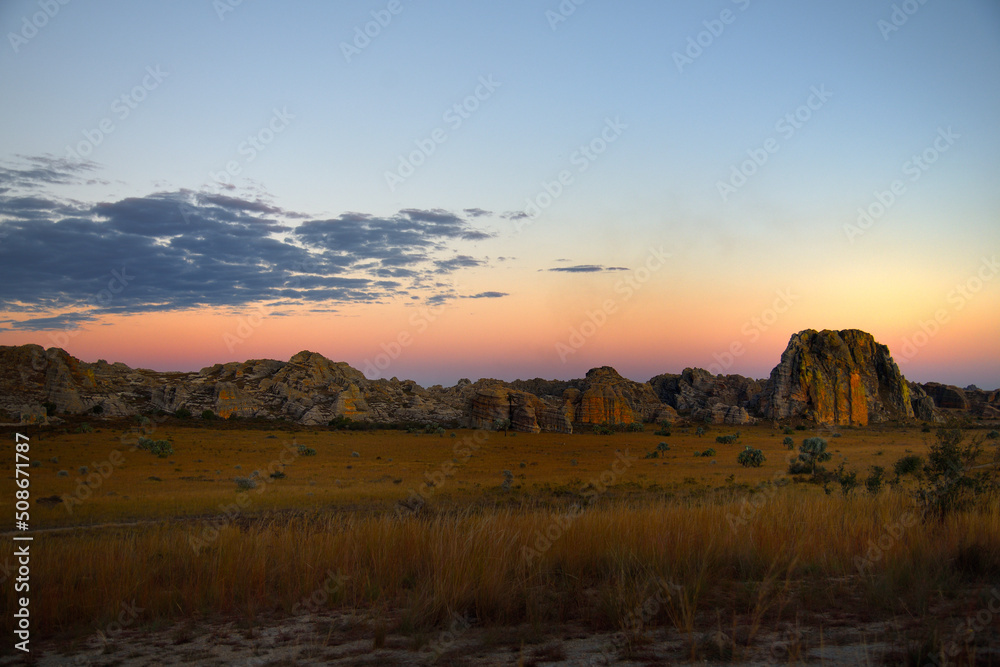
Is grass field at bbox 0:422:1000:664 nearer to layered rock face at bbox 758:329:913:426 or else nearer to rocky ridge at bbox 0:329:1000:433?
rocky ridge at bbox 0:329:1000:433

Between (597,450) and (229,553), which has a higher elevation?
(229,553)

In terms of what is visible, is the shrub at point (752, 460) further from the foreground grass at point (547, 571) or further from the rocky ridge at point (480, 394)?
the rocky ridge at point (480, 394)

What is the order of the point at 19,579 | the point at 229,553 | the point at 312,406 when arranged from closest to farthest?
the point at 19,579 → the point at 229,553 → the point at 312,406

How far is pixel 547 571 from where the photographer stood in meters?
6.66

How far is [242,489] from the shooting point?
73.4 feet

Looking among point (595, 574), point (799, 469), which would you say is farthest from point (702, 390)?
point (595, 574)

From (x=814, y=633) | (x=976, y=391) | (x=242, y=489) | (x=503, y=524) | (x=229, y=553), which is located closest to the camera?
(x=814, y=633)

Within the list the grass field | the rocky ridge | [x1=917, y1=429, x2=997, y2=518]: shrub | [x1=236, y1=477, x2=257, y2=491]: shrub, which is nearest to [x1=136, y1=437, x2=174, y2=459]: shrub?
[x1=236, y1=477, x2=257, y2=491]: shrub

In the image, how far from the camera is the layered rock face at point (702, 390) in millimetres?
117225

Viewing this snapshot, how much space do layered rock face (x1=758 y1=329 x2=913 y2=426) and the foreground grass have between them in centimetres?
9376

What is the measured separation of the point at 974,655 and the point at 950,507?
638cm

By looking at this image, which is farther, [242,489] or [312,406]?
[312,406]

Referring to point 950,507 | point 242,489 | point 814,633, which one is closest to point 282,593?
point 814,633

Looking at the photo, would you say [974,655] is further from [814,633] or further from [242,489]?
[242,489]
